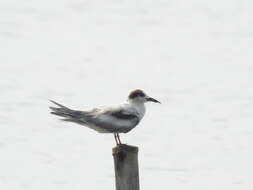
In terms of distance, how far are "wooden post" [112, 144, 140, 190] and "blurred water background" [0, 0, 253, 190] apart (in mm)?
7921

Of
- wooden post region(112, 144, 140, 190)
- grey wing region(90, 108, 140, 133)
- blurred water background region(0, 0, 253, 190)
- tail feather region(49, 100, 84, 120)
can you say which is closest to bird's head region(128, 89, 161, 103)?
grey wing region(90, 108, 140, 133)

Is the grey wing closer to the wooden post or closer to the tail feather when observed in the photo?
the tail feather

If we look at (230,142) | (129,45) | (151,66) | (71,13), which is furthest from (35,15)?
(230,142)

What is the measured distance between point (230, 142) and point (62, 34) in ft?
32.6

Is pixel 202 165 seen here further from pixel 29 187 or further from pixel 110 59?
pixel 110 59

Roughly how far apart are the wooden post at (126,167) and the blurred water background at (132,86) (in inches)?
312

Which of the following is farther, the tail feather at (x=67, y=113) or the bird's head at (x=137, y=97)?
the bird's head at (x=137, y=97)

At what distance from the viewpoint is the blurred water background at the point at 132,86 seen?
19.6 m

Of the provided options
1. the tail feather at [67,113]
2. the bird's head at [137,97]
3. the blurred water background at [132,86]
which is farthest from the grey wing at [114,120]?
the blurred water background at [132,86]

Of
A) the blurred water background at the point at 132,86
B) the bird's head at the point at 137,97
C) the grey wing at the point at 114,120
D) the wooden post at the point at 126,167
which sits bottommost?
the wooden post at the point at 126,167

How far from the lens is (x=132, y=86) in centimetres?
2428

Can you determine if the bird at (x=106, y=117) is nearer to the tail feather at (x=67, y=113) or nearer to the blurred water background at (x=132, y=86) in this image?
the tail feather at (x=67, y=113)

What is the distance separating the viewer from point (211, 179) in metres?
19.1

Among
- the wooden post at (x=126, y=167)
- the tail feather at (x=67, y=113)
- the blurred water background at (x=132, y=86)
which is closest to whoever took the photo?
the wooden post at (x=126, y=167)
